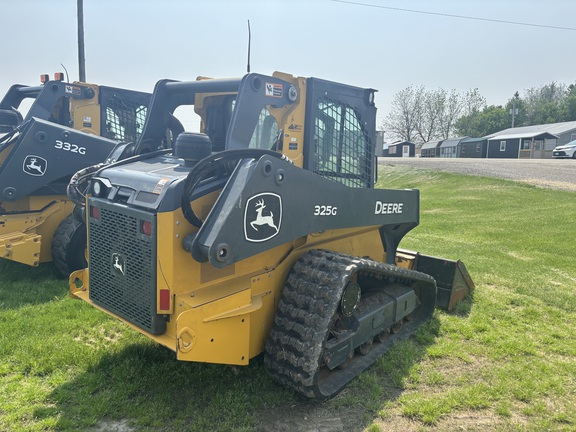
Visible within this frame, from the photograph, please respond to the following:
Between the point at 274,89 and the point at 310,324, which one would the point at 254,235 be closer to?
the point at 310,324

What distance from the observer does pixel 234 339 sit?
322 centimetres

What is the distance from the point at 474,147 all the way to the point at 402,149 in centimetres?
1541

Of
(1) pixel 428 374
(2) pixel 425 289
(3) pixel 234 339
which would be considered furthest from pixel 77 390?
(2) pixel 425 289

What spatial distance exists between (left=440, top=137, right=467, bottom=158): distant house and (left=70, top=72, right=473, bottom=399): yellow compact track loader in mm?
51185

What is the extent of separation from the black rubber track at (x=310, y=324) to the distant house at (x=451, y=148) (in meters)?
51.9

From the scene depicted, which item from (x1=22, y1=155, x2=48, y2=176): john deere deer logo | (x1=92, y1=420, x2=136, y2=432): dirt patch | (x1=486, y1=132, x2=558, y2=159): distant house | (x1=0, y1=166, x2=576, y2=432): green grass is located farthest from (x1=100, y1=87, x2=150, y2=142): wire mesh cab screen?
(x1=486, y1=132, x2=558, y2=159): distant house

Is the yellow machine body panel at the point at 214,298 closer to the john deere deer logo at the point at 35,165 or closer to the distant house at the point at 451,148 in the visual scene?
the john deere deer logo at the point at 35,165

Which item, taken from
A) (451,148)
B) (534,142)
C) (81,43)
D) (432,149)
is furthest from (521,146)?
(81,43)

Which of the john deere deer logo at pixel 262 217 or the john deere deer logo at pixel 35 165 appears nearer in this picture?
the john deere deer logo at pixel 262 217

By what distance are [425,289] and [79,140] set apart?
15.5ft

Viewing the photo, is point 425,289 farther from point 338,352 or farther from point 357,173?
point 338,352

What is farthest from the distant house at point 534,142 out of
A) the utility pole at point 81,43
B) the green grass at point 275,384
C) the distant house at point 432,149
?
the green grass at point 275,384

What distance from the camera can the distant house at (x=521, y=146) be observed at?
4062 centimetres

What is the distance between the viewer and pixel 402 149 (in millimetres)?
63500
